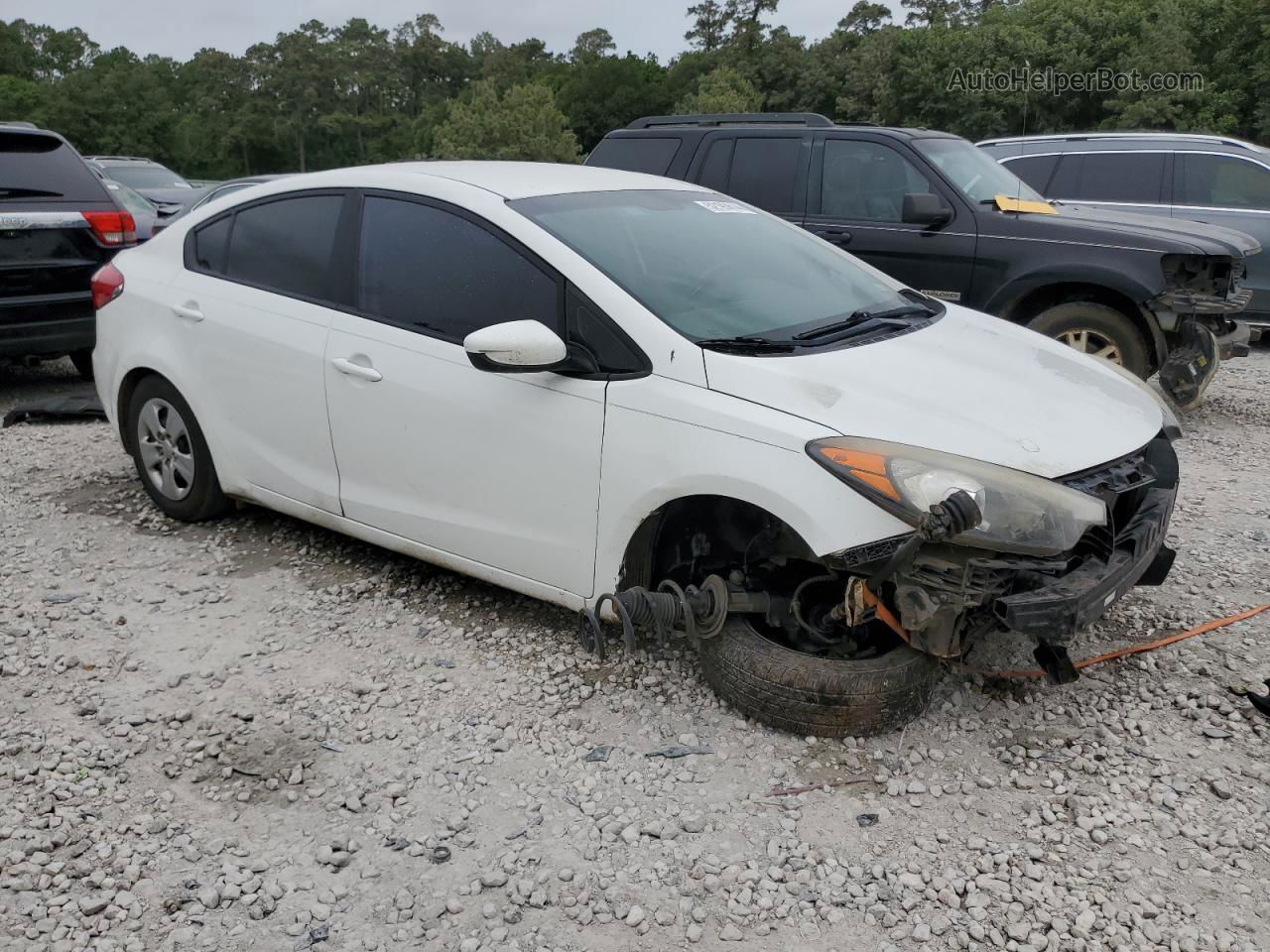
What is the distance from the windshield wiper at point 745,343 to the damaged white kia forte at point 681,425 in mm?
10

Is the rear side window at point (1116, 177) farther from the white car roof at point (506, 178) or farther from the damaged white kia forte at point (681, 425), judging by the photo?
the white car roof at point (506, 178)

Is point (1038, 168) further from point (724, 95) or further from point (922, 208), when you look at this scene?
point (724, 95)

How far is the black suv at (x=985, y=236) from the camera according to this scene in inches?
256

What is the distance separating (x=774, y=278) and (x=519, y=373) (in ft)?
3.37

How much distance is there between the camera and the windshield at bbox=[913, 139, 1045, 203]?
718 cm

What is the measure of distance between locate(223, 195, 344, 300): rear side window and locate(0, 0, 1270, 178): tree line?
31.2 m

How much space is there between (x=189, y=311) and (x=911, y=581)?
3.30m

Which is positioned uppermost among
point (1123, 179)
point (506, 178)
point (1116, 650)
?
point (506, 178)

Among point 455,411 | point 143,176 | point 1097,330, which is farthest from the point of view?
point 143,176

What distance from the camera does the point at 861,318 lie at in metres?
3.78

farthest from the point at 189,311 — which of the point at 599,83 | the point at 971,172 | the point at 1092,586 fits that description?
the point at 599,83

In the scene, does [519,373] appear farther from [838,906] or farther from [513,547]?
[838,906]

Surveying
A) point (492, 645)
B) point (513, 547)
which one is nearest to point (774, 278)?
point (513, 547)

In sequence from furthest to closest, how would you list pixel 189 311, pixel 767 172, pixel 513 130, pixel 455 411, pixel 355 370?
pixel 513 130 < pixel 767 172 < pixel 189 311 < pixel 355 370 < pixel 455 411
